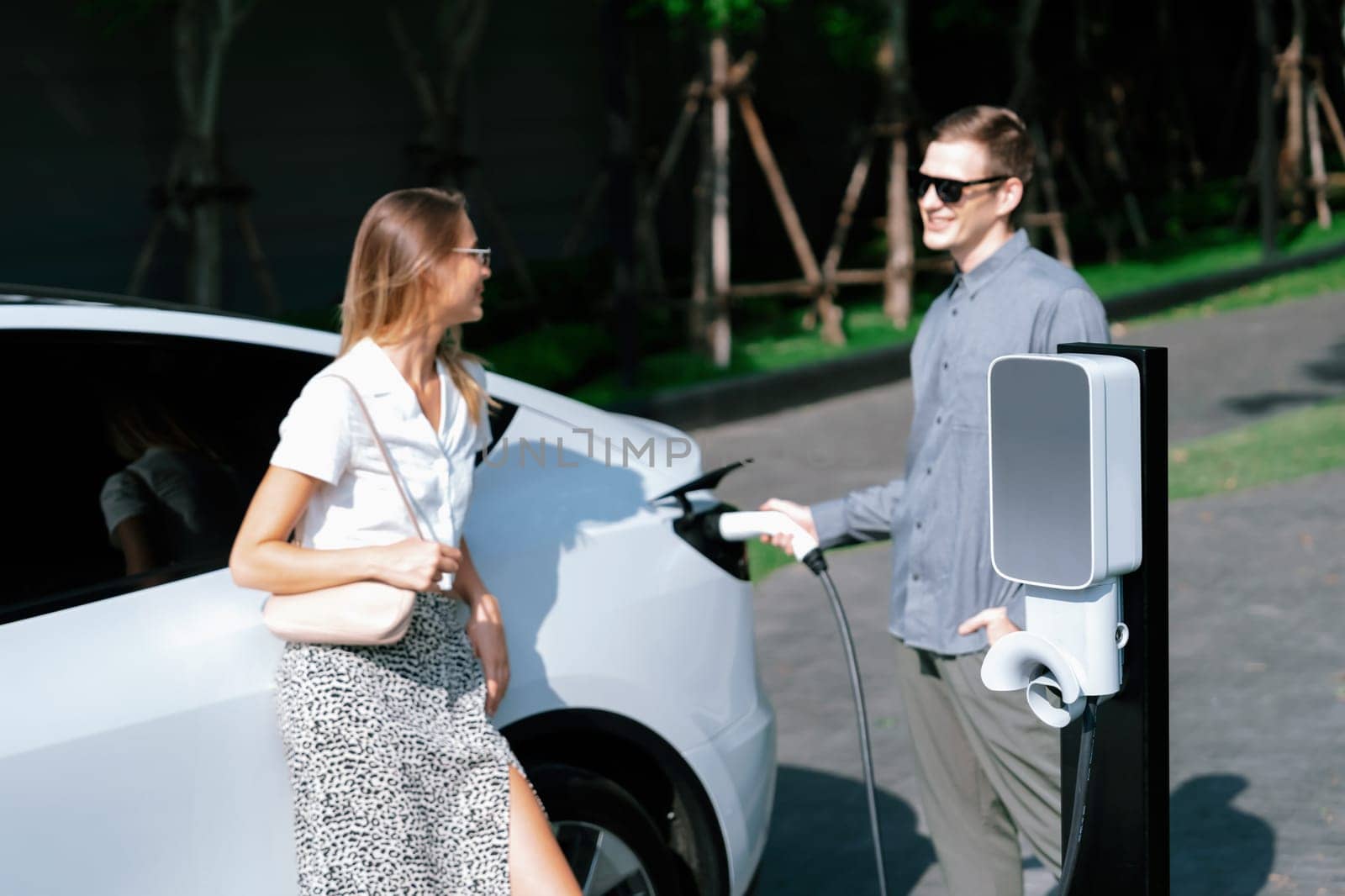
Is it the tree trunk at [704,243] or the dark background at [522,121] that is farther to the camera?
the tree trunk at [704,243]

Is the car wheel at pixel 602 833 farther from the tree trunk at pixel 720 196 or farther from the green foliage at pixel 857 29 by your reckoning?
the green foliage at pixel 857 29

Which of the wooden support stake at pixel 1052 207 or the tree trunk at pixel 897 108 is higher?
the tree trunk at pixel 897 108

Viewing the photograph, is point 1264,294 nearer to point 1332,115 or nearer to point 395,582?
point 1332,115

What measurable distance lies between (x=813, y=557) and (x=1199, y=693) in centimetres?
315

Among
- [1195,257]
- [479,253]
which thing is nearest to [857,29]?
[1195,257]

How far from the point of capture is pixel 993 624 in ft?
9.79

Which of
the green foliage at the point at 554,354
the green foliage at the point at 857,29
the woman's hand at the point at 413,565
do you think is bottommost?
the green foliage at the point at 554,354

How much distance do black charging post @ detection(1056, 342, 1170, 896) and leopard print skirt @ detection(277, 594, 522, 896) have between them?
39.9 inches

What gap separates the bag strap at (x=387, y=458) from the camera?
111 inches

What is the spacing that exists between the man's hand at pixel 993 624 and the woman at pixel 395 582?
0.85m

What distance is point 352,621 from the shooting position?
9.08 feet

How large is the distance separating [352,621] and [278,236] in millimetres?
10871

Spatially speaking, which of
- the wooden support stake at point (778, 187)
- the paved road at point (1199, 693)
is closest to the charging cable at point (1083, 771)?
the paved road at point (1199, 693)

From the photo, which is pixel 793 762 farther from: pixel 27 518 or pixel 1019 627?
pixel 27 518
